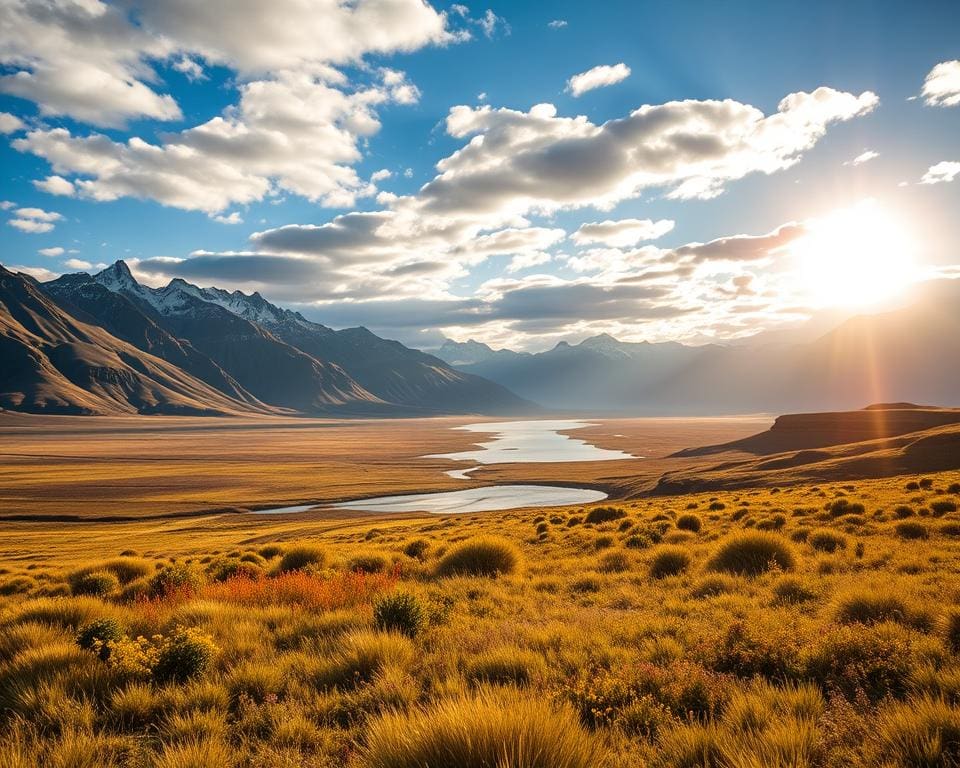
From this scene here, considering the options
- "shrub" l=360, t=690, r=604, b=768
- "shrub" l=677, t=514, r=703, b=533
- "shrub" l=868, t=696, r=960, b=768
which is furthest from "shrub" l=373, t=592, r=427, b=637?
"shrub" l=677, t=514, r=703, b=533

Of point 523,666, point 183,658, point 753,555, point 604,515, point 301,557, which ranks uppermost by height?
point 183,658

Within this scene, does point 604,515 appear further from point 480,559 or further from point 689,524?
point 480,559

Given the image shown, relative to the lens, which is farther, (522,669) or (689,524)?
(689,524)

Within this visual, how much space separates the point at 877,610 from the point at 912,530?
9.30 metres

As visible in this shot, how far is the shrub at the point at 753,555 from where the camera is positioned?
12.4m

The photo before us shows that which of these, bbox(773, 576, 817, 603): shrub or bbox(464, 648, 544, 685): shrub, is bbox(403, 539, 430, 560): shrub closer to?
bbox(773, 576, 817, 603): shrub

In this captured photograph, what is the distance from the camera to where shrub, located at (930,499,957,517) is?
17.9 m

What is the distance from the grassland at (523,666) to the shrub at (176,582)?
196 millimetres

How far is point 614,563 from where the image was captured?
591 inches

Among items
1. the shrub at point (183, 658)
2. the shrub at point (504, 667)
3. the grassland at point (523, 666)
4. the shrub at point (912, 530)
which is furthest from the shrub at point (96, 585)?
the shrub at point (912, 530)

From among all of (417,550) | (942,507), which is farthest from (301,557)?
(942,507)

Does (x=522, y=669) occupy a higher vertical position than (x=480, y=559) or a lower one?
higher

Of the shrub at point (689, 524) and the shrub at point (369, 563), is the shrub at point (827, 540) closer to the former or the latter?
the shrub at point (689, 524)

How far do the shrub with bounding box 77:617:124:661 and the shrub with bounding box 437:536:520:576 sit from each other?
8191 mm
